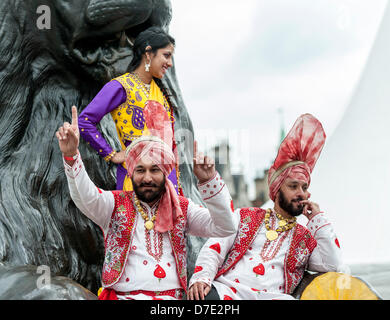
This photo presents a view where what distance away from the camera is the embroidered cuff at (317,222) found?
2.06 metres

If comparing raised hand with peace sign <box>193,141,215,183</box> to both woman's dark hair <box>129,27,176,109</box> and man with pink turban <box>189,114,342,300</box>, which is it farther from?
woman's dark hair <box>129,27,176,109</box>

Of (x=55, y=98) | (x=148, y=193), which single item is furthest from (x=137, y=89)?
(x=148, y=193)

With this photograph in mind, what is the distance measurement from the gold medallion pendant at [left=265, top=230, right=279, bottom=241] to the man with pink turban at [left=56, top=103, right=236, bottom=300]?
0.77 ft

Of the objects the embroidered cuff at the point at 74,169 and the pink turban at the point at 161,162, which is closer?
the embroidered cuff at the point at 74,169

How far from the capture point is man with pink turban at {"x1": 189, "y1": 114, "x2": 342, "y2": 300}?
6.63 ft

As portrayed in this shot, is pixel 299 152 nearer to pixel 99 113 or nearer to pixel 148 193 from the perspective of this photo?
pixel 148 193

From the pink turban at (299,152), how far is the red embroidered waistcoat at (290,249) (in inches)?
5.9

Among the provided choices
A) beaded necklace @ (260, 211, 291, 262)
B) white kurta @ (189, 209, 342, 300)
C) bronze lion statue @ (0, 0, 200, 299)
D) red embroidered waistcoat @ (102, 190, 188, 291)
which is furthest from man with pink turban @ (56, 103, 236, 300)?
bronze lion statue @ (0, 0, 200, 299)

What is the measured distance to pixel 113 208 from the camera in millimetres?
1977

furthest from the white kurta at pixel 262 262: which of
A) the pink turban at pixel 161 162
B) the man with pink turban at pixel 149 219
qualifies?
the pink turban at pixel 161 162

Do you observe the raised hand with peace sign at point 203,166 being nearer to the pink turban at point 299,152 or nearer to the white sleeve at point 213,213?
the white sleeve at point 213,213

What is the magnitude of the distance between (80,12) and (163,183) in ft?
3.26

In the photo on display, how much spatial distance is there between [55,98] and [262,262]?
49.8 inches

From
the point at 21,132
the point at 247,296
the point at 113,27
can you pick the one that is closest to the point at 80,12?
the point at 113,27
